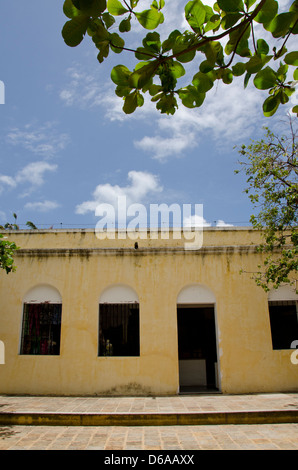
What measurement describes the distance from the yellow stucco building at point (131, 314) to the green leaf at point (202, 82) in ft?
29.2

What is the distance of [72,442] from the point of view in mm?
6355

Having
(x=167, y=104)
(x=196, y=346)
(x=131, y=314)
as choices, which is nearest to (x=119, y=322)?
(x=131, y=314)

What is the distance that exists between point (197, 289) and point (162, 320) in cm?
145

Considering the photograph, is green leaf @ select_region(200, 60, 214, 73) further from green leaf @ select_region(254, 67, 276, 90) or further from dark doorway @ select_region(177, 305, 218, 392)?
dark doorway @ select_region(177, 305, 218, 392)

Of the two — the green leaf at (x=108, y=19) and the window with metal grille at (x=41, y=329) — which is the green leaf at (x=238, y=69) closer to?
the green leaf at (x=108, y=19)

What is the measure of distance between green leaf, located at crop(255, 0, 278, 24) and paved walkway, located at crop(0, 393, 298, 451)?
613 cm

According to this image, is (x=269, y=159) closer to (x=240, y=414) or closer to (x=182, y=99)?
(x=240, y=414)

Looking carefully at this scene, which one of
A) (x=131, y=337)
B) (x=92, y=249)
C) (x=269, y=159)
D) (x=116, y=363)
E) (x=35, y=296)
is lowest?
(x=116, y=363)

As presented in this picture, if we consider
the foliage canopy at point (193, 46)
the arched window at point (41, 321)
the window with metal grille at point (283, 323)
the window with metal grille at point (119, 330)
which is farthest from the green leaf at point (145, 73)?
the window with metal grille at point (283, 323)

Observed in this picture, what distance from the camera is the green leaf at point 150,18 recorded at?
6.42 ft

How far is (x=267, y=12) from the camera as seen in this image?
187 centimetres

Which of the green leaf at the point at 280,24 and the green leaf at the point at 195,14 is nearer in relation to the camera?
the green leaf at the point at 280,24

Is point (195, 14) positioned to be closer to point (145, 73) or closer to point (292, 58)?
point (145, 73)
